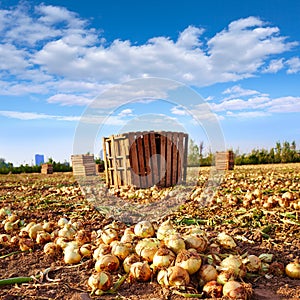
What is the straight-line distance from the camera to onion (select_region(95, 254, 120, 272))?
7.22 feet

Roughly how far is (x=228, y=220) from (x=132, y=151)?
13.9 ft

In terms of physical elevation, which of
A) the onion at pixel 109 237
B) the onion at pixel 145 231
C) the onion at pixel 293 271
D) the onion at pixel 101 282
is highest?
the onion at pixel 145 231

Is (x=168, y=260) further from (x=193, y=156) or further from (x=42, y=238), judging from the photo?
(x=193, y=156)

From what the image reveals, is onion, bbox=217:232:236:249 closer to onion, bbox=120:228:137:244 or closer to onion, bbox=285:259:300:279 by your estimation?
onion, bbox=285:259:300:279

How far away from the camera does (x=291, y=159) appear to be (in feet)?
71.6

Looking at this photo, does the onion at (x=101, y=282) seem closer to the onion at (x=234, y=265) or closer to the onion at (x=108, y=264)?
the onion at (x=108, y=264)

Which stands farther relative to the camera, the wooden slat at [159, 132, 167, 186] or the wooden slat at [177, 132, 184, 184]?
the wooden slat at [177, 132, 184, 184]

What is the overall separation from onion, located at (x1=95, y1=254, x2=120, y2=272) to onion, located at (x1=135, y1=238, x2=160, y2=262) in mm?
155

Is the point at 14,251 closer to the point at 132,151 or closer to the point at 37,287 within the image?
the point at 37,287

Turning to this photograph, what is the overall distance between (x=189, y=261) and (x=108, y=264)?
0.53m

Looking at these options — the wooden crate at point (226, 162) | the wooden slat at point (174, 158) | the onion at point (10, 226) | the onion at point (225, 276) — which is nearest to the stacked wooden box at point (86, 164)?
the wooden slat at point (174, 158)

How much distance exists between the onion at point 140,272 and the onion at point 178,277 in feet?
0.60

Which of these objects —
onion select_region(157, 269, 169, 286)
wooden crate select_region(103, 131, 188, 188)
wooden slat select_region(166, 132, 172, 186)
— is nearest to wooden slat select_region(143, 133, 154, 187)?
wooden crate select_region(103, 131, 188, 188)

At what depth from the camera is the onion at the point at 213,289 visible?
6.21 feet
